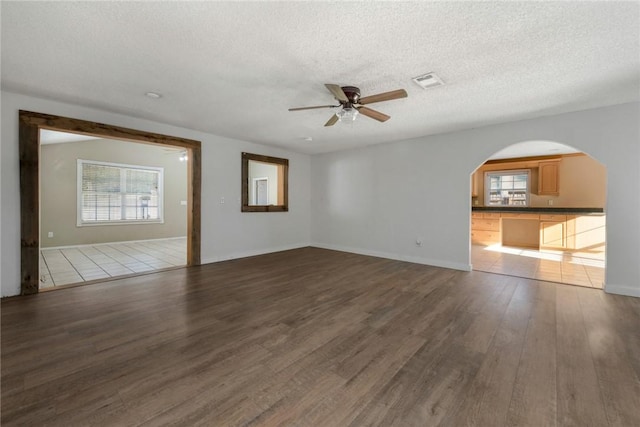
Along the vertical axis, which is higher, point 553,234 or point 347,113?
point 347,113

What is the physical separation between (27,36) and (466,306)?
4.72 meters

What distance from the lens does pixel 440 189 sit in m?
4.96

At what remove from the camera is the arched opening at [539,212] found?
5.31 m

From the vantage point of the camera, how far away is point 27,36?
2.11 m

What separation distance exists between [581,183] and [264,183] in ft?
29.2

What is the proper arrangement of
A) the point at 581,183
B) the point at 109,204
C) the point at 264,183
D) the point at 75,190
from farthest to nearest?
the point at 264,183 → the point at 109,204 → the point at 75,190 → the point at 581,183

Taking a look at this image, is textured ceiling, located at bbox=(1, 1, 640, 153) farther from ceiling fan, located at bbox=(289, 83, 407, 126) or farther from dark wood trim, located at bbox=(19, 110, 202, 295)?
dark wood trim, located at bbox=(19, 110, 202, 295)

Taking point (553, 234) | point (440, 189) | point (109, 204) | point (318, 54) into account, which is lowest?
point (553, 234)

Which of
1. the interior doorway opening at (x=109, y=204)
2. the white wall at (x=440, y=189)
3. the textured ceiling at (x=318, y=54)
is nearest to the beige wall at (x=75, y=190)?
the interior doorway opening at (x=109, y=204)

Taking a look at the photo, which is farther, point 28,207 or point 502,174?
point 502,174

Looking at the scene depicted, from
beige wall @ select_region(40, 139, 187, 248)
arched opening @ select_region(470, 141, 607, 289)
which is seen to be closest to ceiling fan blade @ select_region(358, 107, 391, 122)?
arched opening @ select_region(470, 141, 607, 289)

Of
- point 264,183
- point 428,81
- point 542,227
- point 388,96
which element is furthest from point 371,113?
point 264,183

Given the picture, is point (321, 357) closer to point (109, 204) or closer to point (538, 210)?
point (538, 210)

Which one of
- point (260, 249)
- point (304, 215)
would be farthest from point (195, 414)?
point (304, 215)
